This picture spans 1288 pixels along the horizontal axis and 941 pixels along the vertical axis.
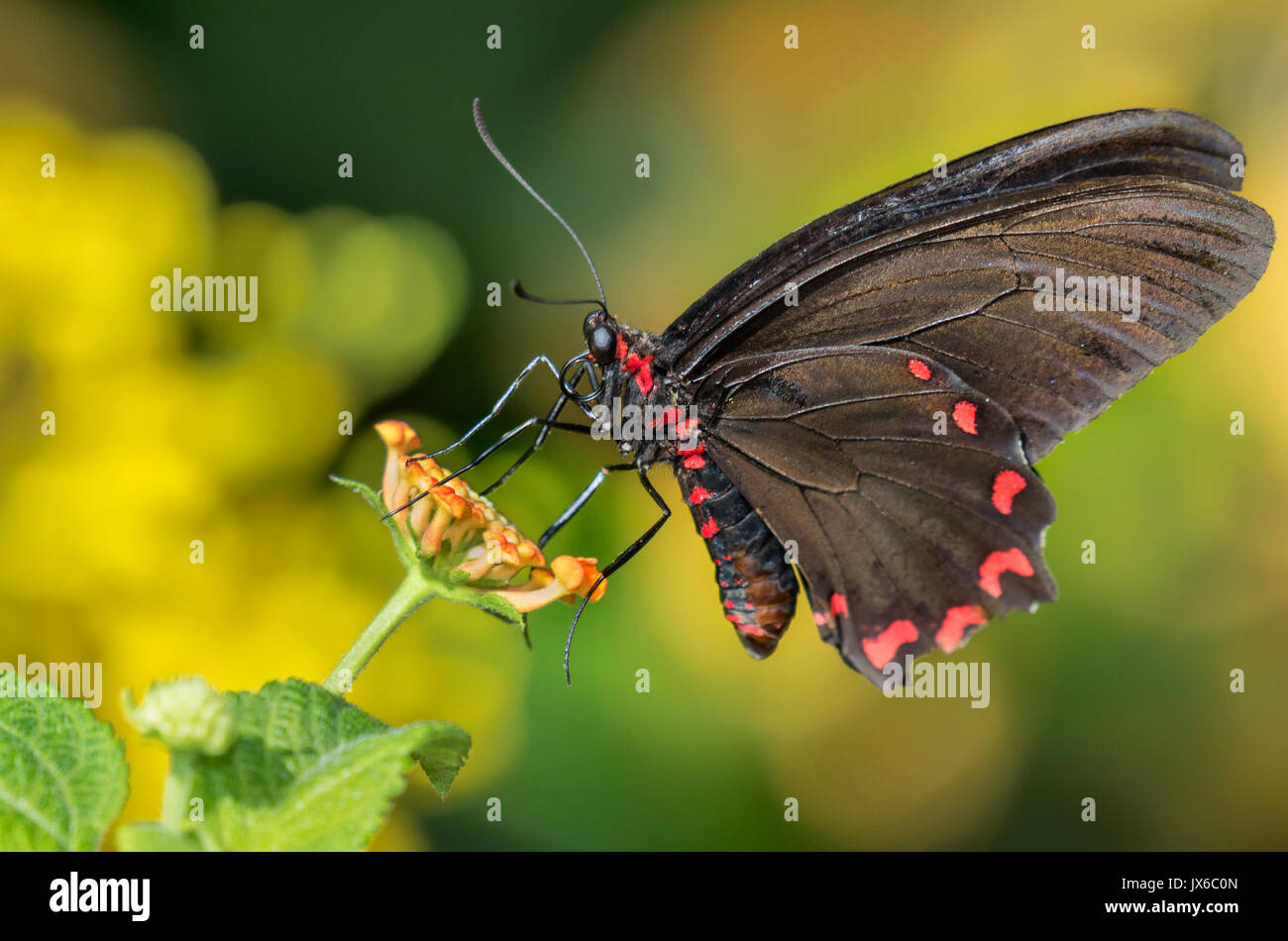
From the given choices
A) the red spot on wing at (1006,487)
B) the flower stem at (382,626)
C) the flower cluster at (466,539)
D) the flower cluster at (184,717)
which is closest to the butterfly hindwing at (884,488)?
the red spot on wing at (1006,487)

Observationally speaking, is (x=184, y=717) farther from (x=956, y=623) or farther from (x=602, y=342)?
(x=956, y=623)

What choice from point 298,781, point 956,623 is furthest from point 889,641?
point 298,781

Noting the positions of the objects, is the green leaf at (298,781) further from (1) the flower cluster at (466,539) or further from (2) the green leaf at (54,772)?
(1) the flower cluster at (466,539)

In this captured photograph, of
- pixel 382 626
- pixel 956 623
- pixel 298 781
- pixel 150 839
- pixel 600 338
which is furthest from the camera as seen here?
pixel 600 338

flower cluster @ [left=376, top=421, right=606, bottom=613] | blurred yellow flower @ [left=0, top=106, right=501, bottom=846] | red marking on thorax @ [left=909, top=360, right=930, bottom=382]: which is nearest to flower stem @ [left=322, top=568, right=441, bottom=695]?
flower cluster @ [left=376, top=421, right=606, bottom=613]

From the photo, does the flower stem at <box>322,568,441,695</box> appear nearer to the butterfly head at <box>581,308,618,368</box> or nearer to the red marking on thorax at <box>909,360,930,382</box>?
the butterfly head at <box>581,308,618,368</box>

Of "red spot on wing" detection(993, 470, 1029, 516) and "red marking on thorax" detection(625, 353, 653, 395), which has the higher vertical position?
"red marking on thorax" detection(625, 353, 653, 395)

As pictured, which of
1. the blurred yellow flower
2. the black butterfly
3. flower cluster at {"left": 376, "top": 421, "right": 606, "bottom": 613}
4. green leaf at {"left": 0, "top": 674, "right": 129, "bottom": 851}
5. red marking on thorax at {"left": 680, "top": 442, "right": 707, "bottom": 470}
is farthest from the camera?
the blurred yellow flower
